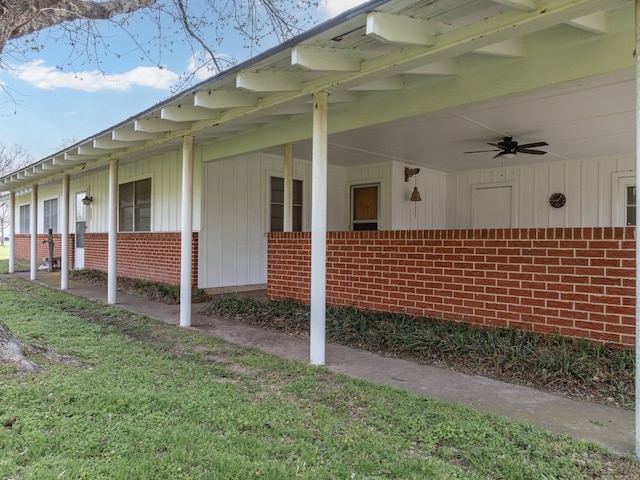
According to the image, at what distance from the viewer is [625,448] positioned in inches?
99.0

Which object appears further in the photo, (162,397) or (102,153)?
(102,153)

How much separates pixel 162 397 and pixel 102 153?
5985 mm

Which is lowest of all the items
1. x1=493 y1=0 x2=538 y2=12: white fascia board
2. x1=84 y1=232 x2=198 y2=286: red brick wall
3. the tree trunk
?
the tree trunk

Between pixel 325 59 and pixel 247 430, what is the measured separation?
2921mm

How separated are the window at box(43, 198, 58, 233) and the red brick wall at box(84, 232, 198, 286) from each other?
14.9 ft

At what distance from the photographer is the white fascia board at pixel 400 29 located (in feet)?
9.62

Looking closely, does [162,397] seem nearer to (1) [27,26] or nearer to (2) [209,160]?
(1) [27,26]

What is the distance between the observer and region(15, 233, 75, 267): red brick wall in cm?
1366

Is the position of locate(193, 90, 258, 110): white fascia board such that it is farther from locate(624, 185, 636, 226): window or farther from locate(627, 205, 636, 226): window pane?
locate(627, 205, 636, 226): window pane

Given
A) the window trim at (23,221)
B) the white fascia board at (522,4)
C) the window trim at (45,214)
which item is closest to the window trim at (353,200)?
the white fascia board at (522,4)

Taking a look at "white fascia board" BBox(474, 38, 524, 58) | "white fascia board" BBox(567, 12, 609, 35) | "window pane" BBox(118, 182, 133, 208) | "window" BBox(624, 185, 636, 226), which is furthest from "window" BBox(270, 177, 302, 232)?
"white fascia board" BBox(567, 12, 609, 35)

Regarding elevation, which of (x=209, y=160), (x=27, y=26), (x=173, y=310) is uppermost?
(x=27, y=26)

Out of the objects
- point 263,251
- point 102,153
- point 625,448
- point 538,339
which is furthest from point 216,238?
point 625,448

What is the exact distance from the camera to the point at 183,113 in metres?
5.21
